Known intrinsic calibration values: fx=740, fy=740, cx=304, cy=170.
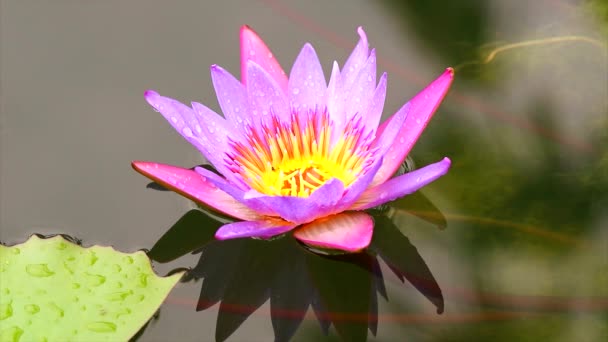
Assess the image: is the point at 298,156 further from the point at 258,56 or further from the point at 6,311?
the point at 6,311

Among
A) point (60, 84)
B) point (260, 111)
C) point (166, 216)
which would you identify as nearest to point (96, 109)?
point (60, 84)

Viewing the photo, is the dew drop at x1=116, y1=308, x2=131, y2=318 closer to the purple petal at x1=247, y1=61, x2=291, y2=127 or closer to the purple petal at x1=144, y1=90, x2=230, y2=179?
the purple petal at x1=144, y1=90, x2=230, y2=179

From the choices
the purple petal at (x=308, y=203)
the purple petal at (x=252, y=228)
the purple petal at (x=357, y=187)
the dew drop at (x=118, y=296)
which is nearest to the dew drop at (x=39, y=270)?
the dew drop at (x=118, y=296)

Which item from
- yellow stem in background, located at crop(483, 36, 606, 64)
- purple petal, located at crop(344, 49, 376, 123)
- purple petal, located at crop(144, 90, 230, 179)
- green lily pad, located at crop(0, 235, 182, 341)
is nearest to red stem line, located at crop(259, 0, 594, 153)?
yellow stem in background, located at crop(483, 36, 606, 64)

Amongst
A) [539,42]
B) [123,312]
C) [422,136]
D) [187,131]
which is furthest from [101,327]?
[539,42]

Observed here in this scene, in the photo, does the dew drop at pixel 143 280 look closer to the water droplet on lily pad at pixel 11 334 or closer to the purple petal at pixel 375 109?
the water droplet on lily pad at pixel 11 334
